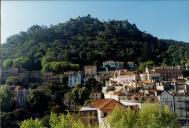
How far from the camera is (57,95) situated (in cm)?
3056

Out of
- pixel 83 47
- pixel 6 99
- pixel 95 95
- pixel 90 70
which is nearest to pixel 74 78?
pixel 90 70

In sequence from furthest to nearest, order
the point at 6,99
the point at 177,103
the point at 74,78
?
the point at 74,78, the point at 6,99, the point at 177,103

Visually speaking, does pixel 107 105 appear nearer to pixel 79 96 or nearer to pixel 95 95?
pixel 79 96

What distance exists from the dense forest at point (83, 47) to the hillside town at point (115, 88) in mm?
2173

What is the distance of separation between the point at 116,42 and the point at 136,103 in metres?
28.7

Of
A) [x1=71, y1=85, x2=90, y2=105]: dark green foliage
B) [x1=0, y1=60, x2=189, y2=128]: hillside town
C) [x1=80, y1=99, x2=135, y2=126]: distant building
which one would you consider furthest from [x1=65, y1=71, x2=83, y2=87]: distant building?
[x1=80, y1=99, x2=135, y2=126]: distant building

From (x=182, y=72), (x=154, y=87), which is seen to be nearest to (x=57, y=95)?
(x=154, y=87)

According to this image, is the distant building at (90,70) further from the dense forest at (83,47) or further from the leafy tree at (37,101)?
the leafy tree at (37,101)

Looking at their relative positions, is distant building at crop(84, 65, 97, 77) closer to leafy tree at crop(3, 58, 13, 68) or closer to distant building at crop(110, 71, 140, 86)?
distant building at crop(110, 71, 140, 86)

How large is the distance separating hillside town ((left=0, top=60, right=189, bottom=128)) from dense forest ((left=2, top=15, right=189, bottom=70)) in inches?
85.5

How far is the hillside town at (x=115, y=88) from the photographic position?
864 inches

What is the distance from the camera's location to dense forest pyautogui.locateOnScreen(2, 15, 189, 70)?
4350 cm

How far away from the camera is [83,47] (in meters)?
49.9

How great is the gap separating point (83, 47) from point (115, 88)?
686 inches
